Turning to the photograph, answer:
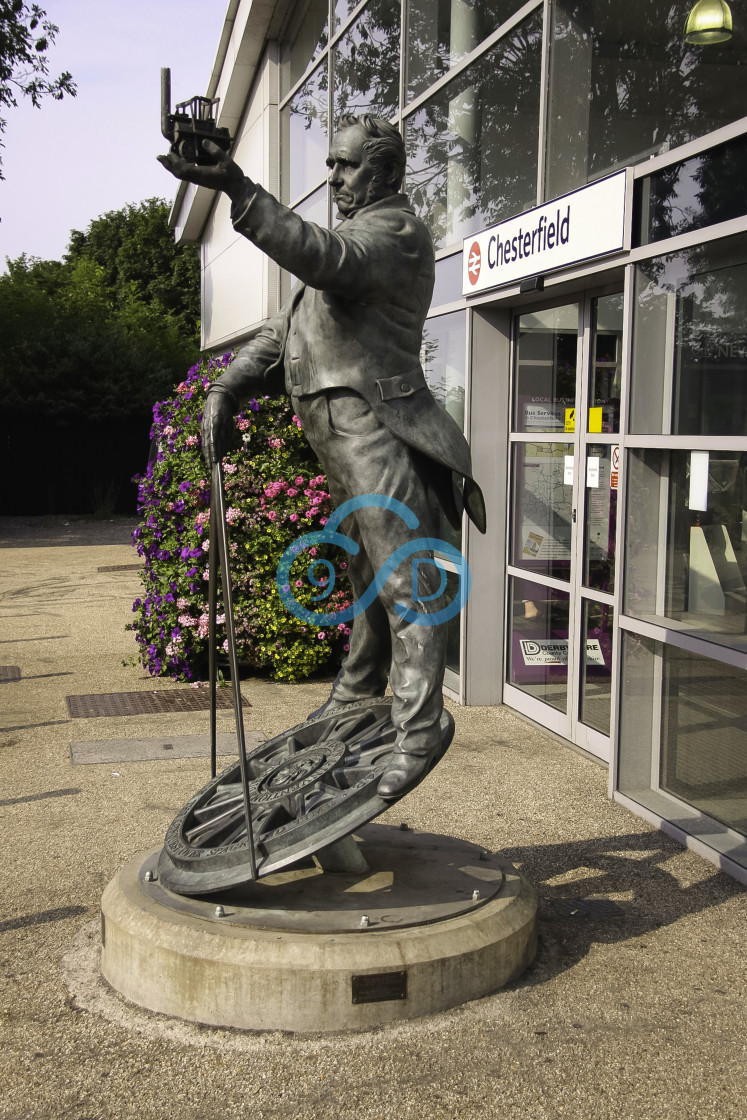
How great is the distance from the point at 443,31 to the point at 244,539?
398 centimetres

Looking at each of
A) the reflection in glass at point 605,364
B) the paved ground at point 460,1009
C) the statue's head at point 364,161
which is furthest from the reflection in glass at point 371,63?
the paved ground at point 460,1009

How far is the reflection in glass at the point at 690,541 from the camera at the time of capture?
186 inches

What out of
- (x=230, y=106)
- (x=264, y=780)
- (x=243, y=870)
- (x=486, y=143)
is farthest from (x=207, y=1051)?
(x=230, y=106)

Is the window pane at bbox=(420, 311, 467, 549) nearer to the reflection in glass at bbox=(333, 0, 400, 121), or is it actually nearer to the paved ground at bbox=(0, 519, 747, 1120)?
the reflection in glass at bbox=(333, 0, 400, 121)

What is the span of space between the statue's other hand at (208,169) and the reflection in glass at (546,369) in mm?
4048

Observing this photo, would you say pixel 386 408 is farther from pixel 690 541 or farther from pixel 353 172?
pixel 690 541

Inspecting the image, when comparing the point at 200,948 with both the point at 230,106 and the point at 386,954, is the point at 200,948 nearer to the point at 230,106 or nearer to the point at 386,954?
the point at 386,954

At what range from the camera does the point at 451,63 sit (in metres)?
7.89

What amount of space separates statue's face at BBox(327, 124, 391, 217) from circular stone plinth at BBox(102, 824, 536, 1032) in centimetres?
223

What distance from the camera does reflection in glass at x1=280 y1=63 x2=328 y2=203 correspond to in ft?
37.9

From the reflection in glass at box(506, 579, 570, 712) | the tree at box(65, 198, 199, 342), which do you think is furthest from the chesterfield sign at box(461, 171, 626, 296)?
the tree at box(65, 198, 199, 342)

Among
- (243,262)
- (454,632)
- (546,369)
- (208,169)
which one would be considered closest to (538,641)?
(454,632)

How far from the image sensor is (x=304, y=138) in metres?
12.4

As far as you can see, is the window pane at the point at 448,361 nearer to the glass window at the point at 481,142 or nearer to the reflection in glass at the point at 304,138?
the glass window at the point at 481,142
